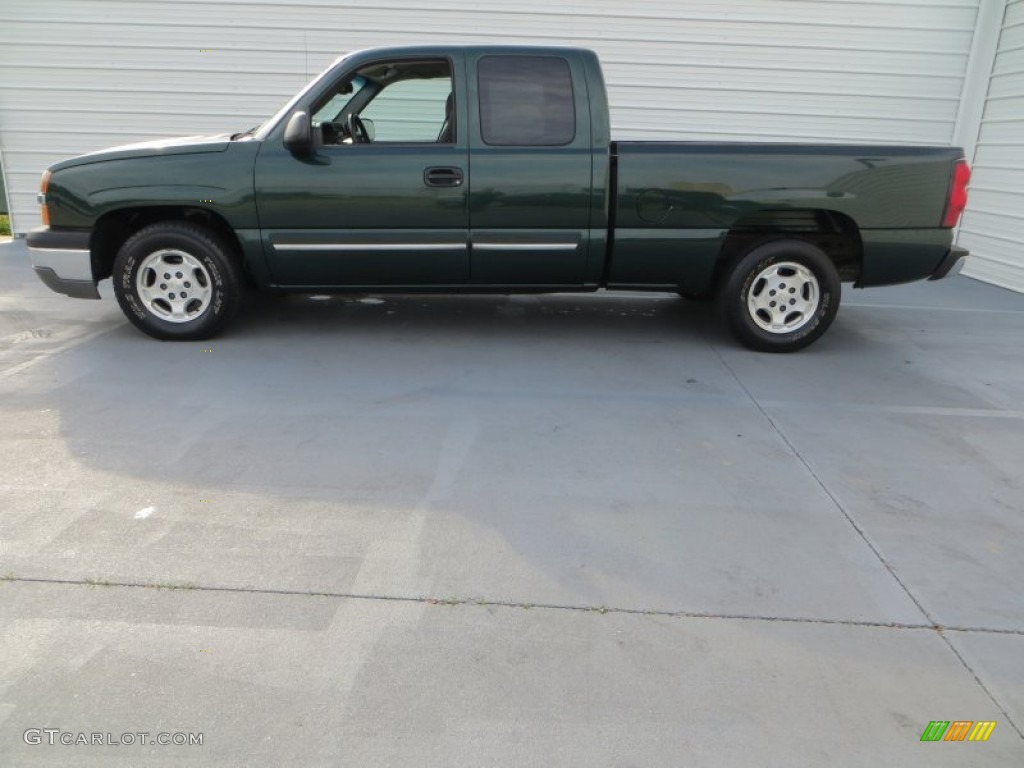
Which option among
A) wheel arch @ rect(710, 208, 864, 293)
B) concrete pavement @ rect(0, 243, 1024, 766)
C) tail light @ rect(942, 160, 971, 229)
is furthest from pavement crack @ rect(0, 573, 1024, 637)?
tail light @ rect(942, 160, 971, 229)

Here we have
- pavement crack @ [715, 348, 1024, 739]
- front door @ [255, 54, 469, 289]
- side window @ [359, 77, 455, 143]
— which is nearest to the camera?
pavement crack @ [715, 348, 1024, 739]

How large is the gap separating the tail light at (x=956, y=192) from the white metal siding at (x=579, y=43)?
485cm

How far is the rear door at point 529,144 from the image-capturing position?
16.6 feet

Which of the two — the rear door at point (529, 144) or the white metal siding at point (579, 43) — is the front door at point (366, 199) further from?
the white metal siding at point (579, 43)

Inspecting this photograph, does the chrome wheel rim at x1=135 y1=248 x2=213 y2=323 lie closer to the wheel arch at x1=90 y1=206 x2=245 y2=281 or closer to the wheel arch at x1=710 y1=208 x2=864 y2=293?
the wheel arch at x1=90 y1=206 x2=245 y2=281

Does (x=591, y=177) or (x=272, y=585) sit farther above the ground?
(x=591, y=177)

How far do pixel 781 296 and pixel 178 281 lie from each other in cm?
427

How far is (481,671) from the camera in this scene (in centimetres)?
229

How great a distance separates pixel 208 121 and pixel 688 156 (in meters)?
7.08

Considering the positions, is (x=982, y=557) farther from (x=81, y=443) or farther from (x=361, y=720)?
(x=81, y=443)

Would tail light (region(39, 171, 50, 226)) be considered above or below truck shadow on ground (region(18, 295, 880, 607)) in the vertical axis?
above

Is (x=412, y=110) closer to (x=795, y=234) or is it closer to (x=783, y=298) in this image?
(x=795, y=234)

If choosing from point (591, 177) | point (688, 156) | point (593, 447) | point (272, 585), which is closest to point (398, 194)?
point (591, 177)

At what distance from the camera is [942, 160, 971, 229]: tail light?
201 inches
